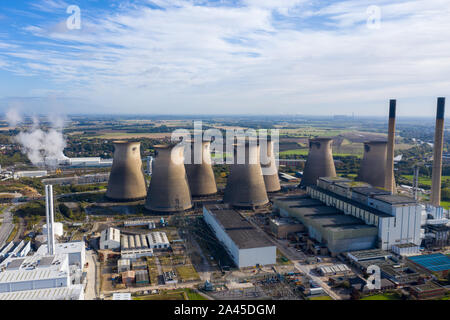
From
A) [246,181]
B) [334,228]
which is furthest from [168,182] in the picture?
[334,228]

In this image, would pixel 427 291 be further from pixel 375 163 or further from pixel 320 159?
pixel 320 159

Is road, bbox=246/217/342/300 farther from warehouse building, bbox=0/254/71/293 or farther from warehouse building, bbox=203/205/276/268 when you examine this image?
warehouse building, bbox=0/254/71/293

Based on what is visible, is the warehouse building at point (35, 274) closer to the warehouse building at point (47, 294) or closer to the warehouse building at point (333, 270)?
the warehouse building at point (47, 294)

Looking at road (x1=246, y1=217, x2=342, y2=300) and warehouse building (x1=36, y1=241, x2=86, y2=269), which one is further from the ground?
warehouse building (x1=36, y1=241, x2=86, y2=269)

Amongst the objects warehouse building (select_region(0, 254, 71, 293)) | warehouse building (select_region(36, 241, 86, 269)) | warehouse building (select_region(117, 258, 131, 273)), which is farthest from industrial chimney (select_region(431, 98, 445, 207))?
warehouse building (select_region(0, 254, 71, 293))

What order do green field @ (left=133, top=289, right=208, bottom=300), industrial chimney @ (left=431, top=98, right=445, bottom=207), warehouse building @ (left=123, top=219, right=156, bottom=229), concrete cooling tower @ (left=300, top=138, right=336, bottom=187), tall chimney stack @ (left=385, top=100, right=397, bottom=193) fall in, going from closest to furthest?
green field @ (left=133, top=289, right=208, bottom=300)
warehouse building @ (left=123, top=219, right=156, bottom=229)
industrial chimney @ (left=431, top=98, right=445, bottom=207)
tall chimney stack @ (left=385, top=100, right=397, bottom=193)
concrete cooling tower @ (left=300, top=138, right=336, bottom=187)

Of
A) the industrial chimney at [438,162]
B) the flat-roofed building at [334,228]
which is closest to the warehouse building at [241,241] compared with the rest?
the flat-roofed building at [334,228]
